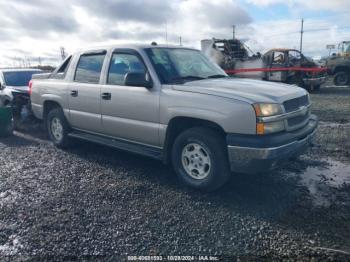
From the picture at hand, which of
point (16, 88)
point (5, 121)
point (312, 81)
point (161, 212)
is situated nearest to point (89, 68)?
point (161, 212)

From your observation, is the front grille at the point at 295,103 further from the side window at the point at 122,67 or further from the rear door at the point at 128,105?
the side window at the point at 122,67

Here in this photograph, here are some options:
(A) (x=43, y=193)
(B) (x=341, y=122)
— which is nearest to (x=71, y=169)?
(A) (x=43, y=193)

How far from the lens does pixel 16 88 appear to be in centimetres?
919

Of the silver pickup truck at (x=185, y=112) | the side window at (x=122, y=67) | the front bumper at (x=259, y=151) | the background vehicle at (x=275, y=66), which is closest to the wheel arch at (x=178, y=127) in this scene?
the silver pickup truck at (x=185, y=112)

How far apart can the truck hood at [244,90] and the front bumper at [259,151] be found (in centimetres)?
42

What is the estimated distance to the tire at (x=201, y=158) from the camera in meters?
3.81

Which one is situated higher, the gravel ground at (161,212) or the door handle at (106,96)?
the door handle at (106,96)

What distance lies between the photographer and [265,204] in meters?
3.74

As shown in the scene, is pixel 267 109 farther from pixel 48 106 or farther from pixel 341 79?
pixel 341 79

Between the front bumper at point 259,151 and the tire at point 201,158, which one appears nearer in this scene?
the front bumper at point 259,151

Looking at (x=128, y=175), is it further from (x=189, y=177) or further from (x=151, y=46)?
(x=151, y=46)

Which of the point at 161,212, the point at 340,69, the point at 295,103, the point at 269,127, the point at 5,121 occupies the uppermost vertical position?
the point at 340,69

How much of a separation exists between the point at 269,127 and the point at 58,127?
4283mm

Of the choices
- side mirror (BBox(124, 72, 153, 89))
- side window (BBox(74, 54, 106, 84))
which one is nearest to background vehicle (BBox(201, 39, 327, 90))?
side window (BBox(74, 54, 106, 84))
